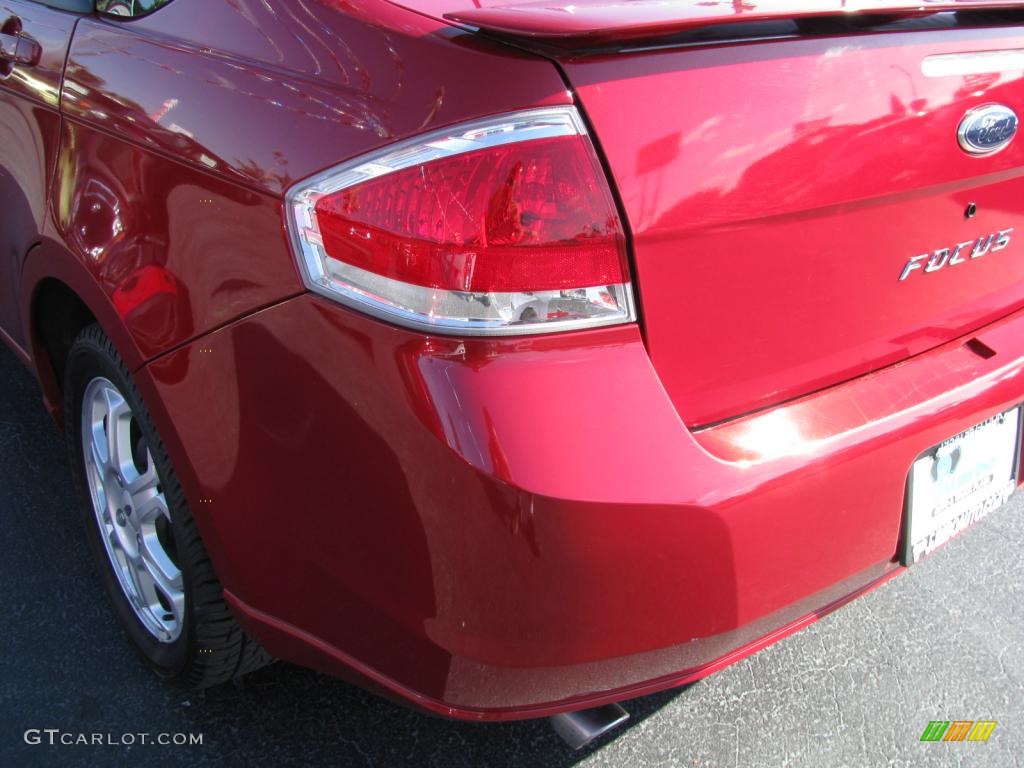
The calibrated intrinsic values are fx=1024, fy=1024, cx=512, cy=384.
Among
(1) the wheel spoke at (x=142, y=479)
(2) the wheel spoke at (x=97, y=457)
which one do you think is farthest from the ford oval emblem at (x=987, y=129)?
(2) the wheel spoke at (x=97, y=457)

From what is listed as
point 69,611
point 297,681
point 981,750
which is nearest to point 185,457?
point 297,681

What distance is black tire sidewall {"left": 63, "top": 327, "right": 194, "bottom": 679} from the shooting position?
179cm

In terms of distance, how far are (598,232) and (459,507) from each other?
38 centimetres

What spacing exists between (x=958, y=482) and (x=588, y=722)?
0.72m

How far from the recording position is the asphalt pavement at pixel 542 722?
6.47ft

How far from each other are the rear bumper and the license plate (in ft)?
0.17

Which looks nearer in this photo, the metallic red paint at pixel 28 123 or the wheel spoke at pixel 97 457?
the metallic red paint at pixel 28 123

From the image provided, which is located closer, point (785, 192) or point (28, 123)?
point (785, 192)

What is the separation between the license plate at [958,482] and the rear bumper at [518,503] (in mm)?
52

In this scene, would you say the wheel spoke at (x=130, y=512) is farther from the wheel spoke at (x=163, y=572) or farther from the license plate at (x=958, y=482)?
the license plate at (x=958, y=482)

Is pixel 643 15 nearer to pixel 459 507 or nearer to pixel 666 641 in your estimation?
pixel 459 507

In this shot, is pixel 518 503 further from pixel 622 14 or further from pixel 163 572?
pixel 163 572

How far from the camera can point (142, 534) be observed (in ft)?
6.70

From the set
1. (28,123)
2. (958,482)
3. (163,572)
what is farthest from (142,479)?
(958,482)
